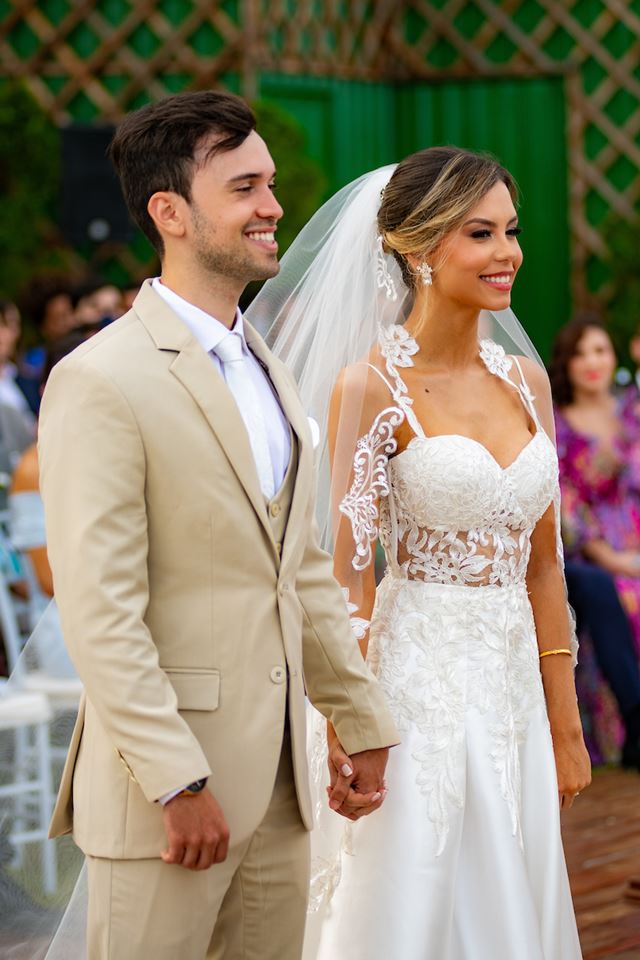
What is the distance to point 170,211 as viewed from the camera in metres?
1.77

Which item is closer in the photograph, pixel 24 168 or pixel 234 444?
pixel 234 444

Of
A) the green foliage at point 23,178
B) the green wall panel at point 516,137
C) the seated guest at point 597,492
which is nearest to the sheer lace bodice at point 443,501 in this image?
the seated guest at point 597,492

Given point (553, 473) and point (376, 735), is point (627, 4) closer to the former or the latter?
point (553, 473)

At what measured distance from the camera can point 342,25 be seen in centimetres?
811

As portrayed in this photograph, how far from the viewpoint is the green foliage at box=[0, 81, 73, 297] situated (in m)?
7.39

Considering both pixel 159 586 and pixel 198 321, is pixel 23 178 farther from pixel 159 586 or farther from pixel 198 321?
pixel 159 586

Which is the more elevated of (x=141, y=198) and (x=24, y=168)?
(x=24, y=168)

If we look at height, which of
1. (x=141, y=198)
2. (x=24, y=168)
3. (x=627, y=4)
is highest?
(x=627, y=4)

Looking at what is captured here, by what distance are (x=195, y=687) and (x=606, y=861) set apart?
7.78ft

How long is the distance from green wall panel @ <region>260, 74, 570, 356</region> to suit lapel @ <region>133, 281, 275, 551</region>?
21.7ft

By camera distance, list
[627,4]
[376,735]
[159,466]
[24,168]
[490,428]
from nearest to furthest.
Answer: [159,466] < [376,735] < [490,428] < [24,168] < [627,4]

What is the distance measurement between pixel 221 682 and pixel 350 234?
39.8 inches

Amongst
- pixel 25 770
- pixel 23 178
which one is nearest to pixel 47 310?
pixel 23 178

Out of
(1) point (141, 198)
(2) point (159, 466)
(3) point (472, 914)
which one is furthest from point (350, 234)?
(3) point (472, 914)
